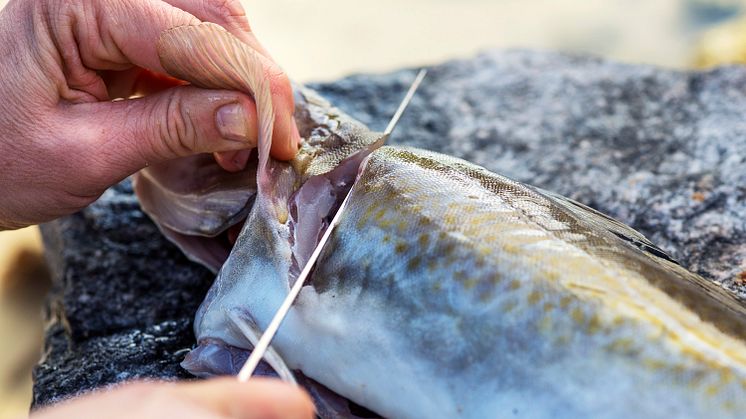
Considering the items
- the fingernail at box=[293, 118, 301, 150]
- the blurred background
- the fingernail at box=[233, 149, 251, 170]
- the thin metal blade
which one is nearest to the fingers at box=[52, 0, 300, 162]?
the fingernail at box=[293, 118, 301, 150]

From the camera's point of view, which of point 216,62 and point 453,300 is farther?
point 216,62

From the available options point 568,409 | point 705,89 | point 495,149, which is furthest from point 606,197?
point 568,409

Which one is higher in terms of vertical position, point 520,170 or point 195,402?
point 520,170

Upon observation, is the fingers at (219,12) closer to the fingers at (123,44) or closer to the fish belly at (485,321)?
the fingers at (123,44)

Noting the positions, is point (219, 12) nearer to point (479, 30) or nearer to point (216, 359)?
point (216, 359)

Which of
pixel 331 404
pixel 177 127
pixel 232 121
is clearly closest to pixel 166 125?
pixel 177 127

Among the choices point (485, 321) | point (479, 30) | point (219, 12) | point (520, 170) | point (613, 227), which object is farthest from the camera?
point (479, 30)

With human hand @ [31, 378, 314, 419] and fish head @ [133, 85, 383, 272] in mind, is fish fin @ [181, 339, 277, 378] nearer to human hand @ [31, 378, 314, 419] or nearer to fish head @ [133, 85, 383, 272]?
fish head @ [133, 85, 383, 272]
